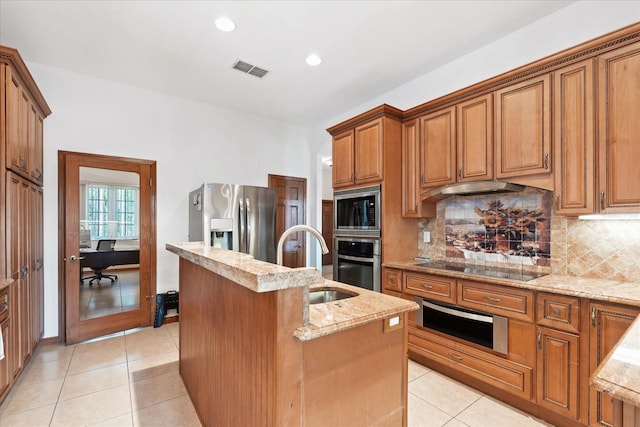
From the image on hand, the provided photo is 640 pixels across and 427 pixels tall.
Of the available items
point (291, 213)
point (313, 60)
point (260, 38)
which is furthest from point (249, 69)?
point (291, 213)

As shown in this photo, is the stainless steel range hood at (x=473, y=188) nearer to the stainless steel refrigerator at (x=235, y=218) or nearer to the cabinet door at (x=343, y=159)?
the cabinet door at (x=343, y=159)

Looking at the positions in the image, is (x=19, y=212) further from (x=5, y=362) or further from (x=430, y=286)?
(x=430, y=286)

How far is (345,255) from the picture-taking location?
11.9 ft

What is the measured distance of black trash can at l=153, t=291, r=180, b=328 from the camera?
386 centimetres

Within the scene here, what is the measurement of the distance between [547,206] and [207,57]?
11.4 ft

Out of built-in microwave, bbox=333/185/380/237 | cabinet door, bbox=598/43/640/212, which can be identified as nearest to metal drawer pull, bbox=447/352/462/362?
built-in microwave, bbox=333/185/380/237

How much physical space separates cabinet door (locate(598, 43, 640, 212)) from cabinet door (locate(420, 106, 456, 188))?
3.49ft

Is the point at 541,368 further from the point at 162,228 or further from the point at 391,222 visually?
the point at 162,228

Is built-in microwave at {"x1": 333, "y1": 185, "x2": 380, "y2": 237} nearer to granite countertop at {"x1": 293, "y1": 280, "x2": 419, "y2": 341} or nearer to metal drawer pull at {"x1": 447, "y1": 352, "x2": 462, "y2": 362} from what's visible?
metal drawer pull at {"x1": 447, "y1": 352, "x2": 462, "y2": 362}

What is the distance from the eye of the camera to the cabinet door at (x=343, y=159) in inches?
141

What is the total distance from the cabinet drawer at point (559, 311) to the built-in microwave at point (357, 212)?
1492 mm

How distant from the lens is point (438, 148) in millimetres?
3039

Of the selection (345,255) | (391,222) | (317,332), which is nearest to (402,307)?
(317,332)

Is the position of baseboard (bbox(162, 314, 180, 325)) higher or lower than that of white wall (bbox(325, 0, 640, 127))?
lower
